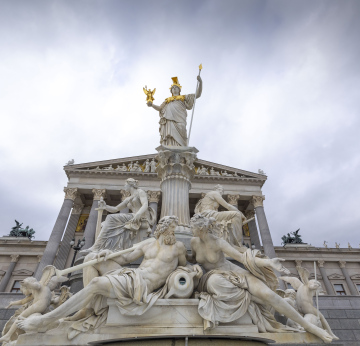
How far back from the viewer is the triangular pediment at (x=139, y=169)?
109ft

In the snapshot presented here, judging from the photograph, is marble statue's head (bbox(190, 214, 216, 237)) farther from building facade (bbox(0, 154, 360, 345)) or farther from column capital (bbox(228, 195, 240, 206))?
column capital (bbox(228, 195, 240, 206))

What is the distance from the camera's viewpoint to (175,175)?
811cm

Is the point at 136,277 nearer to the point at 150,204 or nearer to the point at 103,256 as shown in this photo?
the point at 103,256

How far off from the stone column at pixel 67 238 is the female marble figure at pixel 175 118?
24628mm

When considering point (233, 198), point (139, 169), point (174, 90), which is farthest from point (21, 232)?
point (174, 90)

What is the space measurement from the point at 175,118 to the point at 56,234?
77.0ft

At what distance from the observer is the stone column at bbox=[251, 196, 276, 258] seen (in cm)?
2750

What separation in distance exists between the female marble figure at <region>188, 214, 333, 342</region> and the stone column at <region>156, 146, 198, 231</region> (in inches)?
140

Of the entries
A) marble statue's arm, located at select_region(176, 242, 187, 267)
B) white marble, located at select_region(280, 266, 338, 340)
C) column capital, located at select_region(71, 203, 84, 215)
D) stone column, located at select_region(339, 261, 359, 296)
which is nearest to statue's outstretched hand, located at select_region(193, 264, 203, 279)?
marble statue's arm, located at select_region(176, 242, 187, 267)

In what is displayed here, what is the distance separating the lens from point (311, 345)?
340 cm

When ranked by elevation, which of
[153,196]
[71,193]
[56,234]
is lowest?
[56,234]

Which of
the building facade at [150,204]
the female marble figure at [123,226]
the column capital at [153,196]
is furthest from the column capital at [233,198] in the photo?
the female marble figure at [123,226]

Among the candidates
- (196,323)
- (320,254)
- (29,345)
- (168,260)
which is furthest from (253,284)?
(320,254)

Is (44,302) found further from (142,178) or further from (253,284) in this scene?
(142,178)
